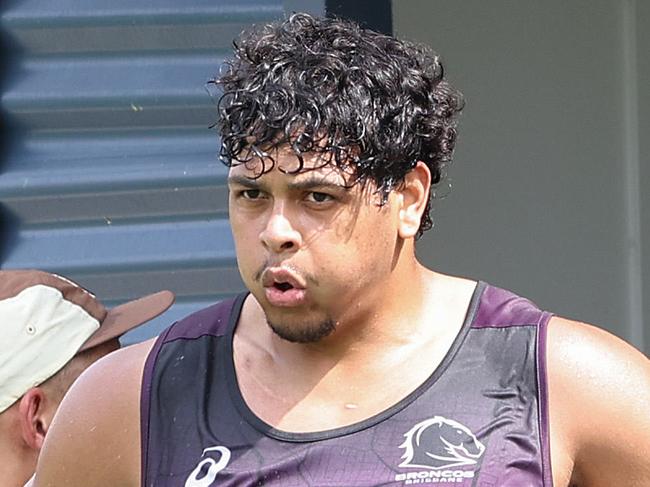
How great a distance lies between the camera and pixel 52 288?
325 centimetres

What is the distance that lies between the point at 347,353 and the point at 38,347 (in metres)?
0.85

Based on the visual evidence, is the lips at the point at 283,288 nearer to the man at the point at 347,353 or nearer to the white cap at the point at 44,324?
the man at the point at 347,353

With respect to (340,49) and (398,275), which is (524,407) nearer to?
(398,275)

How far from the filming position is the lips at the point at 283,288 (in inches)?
94.4

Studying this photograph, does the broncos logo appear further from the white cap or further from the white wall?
the white wall

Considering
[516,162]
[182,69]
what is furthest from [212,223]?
[516,162]

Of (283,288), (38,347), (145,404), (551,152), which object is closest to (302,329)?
(283,288)

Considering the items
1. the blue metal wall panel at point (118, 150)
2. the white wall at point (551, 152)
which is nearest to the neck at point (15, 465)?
the blue metal wall panel at point (118, 150)

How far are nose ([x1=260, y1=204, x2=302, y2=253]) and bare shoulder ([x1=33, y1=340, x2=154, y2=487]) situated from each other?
16.4 inches

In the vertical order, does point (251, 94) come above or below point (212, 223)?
above

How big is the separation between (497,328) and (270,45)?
0.64 m

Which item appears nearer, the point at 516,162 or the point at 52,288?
the point at 52,288

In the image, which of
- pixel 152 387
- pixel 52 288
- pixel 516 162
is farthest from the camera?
pixel 516 162

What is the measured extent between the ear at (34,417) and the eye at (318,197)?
3.23 feet
